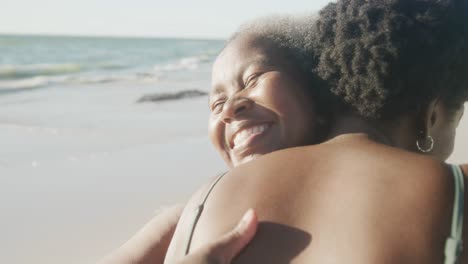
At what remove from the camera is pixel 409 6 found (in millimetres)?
2121

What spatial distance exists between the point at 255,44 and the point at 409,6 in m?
0.55

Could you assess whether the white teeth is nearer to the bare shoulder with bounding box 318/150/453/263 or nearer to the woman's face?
the woman's face

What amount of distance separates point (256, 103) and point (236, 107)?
0.25ft

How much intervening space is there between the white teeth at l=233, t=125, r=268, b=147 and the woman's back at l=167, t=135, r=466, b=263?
0.42 m

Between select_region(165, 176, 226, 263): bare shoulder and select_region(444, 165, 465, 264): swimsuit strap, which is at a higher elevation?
select_region(444, 165, 465, 264): swimsuit strap

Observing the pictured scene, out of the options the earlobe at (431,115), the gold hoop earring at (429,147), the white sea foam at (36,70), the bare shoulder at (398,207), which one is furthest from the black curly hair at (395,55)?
the white sea foam at (36,70)

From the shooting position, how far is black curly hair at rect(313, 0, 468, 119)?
6.68 ft

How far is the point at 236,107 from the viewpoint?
2.27 metres

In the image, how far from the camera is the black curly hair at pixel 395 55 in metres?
2.04

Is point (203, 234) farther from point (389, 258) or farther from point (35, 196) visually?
point (35, 196)

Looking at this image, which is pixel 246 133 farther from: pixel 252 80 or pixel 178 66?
pixel 178 66

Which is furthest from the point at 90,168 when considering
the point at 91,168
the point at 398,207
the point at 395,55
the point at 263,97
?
the point at 398,207

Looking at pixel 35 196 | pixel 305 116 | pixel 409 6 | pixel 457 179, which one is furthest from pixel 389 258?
pixel 35 196

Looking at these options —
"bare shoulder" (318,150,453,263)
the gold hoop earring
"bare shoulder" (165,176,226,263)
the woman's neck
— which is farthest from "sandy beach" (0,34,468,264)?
"bare shoulder" (318,150,453,263)
